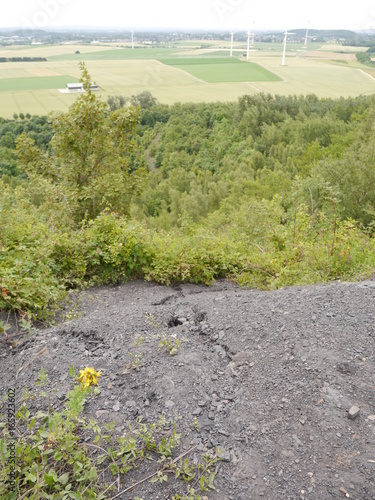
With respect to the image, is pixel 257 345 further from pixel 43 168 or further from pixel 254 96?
pixel 254 96

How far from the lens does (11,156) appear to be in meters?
31.0

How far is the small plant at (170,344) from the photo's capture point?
11.9 feet

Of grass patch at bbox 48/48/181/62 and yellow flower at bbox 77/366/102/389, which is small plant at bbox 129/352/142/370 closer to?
yellow flower at bbox 77/366/102/389

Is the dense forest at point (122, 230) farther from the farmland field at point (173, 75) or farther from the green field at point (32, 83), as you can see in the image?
the green field at point (32, 83)

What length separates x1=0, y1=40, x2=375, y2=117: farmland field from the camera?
39.7 metres

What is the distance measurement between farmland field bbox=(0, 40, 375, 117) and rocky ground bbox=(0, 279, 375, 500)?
1346 inches

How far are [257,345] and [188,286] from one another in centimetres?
233

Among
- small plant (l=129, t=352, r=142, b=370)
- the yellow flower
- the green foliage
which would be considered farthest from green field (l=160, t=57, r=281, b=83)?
the green foliage

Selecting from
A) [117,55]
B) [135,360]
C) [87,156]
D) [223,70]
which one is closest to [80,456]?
[135,360]

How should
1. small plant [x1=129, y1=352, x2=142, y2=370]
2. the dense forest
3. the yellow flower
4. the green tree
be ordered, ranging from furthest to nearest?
1. the green tree
2. the dense forest
3. small plant [x1=129, y1=352, x2=142, y2=370]
4. the yellow flower

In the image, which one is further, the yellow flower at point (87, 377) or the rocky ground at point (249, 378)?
the yellow flower at point (87, 377)

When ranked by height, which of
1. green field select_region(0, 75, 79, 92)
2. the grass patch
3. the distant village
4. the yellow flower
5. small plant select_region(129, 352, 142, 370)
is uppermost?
the distant village

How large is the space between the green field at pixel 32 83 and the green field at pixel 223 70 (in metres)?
16.4

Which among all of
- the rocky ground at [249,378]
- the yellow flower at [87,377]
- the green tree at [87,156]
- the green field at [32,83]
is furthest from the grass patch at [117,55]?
the yellow flower at [87,377]
